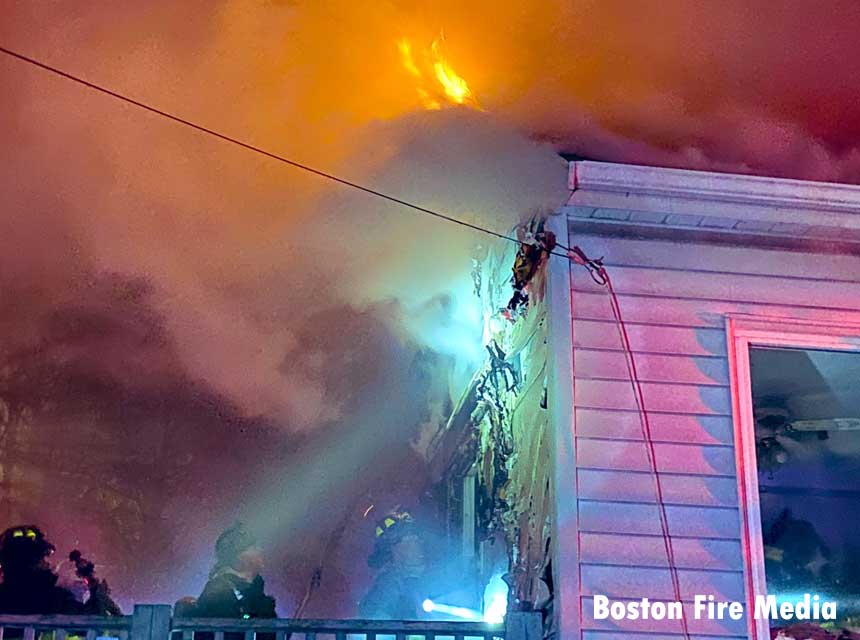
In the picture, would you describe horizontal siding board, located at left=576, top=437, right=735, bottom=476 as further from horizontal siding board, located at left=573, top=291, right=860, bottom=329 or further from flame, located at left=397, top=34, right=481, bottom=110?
flame, located at left=397, top=34, right=481, bottom=110

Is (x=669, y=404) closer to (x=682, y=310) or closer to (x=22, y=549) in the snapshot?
(x=682, y=310)

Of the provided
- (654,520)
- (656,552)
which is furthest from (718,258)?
(656,552)

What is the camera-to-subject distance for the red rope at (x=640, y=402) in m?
3.89

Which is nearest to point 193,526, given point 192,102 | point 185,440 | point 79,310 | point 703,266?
point 185,440

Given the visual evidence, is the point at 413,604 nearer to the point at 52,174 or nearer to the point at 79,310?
the point at 52,174

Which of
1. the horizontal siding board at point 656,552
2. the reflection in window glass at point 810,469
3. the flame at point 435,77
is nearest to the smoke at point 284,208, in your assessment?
the flame at point 435,77

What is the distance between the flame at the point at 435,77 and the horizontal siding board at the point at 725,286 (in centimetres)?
121

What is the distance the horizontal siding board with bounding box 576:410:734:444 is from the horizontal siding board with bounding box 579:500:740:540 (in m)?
0.31

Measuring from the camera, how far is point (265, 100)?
24.8 ft

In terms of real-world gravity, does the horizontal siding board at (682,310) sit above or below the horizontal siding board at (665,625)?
above

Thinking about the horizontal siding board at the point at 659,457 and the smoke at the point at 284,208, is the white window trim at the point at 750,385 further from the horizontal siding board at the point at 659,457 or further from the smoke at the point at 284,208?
the smoke at the point at 284,208

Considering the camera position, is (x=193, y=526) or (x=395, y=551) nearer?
(x=395, y=551)

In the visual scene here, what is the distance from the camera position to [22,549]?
6102mm

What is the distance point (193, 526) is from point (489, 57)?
39.5 ft
